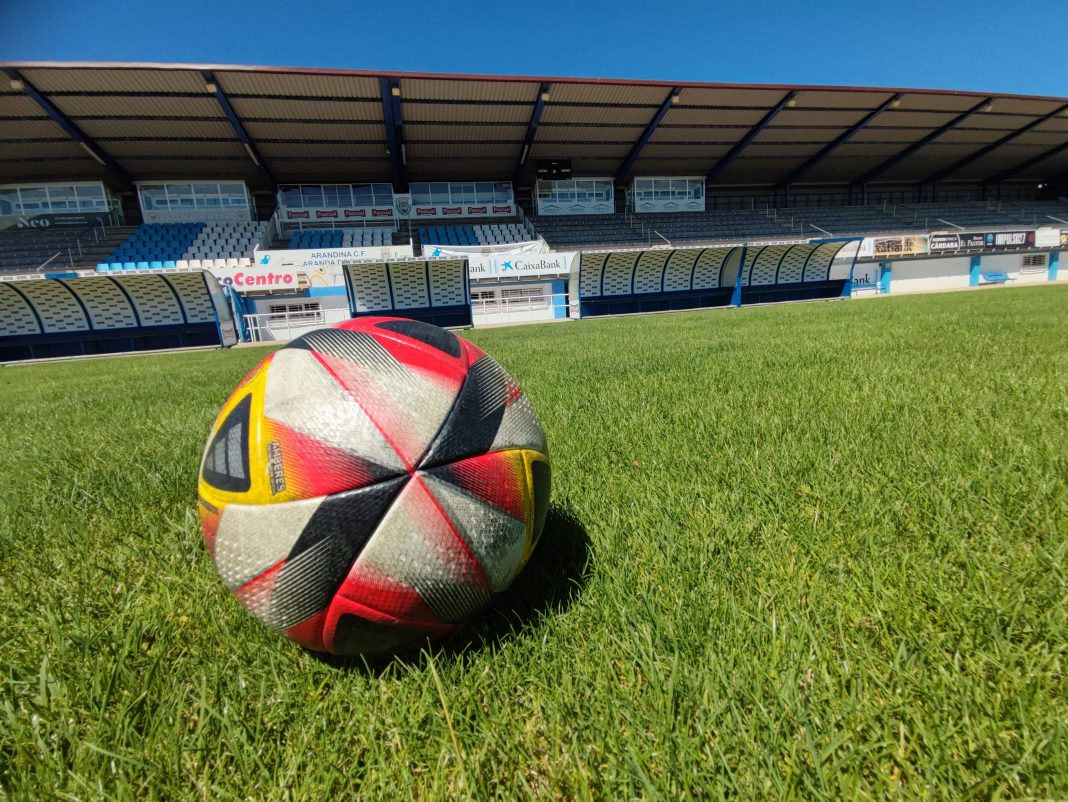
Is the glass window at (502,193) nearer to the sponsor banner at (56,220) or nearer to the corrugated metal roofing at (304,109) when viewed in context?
the corrugated metal roofing at (304,109)

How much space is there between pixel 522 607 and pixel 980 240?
39786 mm

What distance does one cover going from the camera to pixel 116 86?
19.5m

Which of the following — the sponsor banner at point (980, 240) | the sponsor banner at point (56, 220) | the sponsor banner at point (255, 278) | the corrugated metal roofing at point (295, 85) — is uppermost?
the corrugated metal roofing at point (295, 85)

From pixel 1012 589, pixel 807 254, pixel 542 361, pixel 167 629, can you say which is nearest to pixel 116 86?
pixel 542 361

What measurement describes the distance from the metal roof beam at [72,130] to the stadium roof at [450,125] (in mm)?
70

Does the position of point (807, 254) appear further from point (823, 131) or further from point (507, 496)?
point (507, 496)

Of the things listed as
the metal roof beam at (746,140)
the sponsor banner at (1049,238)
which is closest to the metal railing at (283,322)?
the metal roof beam at (746,140)

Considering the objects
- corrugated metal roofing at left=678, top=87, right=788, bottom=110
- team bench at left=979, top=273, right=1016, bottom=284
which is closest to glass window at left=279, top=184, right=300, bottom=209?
corrugated metal roofing at left=678, top=87, right=788, bottom=110

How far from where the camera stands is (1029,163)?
35.6 metres

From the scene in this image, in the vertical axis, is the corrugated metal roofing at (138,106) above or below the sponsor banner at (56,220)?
above

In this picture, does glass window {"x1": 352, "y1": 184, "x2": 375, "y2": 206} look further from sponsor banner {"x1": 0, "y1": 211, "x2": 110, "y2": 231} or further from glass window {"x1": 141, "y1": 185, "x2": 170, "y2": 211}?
sponsor banner {"x1": 0, "y1": 211, "x2": 110, "y2": 231}

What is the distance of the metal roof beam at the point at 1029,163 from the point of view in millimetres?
33938

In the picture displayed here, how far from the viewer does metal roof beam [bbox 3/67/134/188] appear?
18453 mm

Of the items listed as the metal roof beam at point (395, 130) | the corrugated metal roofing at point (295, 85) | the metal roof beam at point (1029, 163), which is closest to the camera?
the corrugated metal roofing at point (295, 85)
